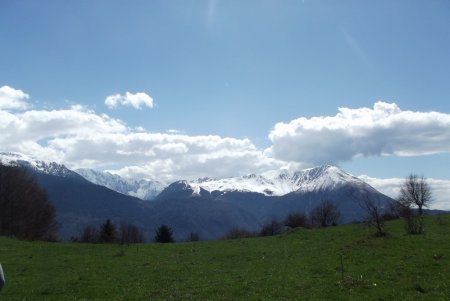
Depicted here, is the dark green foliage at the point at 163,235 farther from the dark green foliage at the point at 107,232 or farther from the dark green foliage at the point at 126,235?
the dark green foliage at the point at 107,232

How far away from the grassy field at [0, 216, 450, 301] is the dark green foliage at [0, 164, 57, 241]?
4727 cm

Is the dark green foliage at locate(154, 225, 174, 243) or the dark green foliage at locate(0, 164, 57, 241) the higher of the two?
the dark green foliage at locate(0, 164, 57, 241)

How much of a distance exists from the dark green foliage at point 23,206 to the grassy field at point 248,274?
4727 centimetres

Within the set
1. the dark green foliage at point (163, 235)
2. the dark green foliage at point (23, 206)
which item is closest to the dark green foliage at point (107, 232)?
the dark green foliage at point (163, 235)

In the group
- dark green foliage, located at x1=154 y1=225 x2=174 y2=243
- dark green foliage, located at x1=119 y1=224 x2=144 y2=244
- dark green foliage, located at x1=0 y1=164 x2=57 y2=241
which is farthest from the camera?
dark green foliage, located at x1=154 y1=225 x2=174 y2=243

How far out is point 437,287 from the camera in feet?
72.0

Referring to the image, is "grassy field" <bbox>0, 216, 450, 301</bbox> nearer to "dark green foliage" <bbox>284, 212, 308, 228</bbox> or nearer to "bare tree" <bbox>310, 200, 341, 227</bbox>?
"bare tree" <bbox>310, 200, 341, 227</bbox>

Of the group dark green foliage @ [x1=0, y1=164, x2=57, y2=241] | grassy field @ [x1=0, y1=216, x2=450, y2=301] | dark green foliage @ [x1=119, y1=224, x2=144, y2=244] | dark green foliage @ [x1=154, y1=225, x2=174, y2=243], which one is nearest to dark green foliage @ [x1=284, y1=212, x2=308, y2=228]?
dark green foliage @ [x1=154, y1=225, x2=174, y2=243]

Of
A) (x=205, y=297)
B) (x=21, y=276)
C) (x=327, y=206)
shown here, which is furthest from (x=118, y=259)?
(x=327, y=206)

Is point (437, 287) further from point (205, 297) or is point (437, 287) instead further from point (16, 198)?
point (16, 198)

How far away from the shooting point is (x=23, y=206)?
91.8 m

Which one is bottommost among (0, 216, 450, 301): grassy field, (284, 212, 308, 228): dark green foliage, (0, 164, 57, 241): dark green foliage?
(0, 216, 450, 301): grassy field

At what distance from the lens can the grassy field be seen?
75.6ft

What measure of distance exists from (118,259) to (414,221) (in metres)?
32.9
